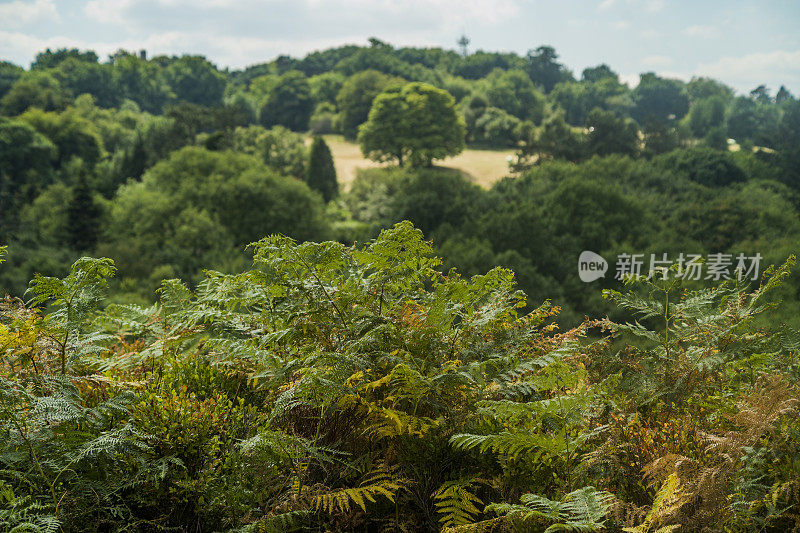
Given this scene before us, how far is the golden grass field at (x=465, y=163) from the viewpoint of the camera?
174 feet

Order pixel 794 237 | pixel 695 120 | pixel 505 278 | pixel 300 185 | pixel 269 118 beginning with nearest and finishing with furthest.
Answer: pixel 505 278, pixel 794 237, pixel 300 185, pixel 695 120, pixel 269 118

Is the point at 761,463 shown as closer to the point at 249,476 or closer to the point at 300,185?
the point at 249,476

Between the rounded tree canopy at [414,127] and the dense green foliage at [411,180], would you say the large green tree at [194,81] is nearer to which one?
the dense green foliage at [411,180]

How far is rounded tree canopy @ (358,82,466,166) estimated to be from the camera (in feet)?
186

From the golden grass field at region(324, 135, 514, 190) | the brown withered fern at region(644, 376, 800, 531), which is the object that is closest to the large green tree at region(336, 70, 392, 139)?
the golden grass field at region(324, 135, 514, 190)

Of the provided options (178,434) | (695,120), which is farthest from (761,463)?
(695,120)

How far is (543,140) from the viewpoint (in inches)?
1905

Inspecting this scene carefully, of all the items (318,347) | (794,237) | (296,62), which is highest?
(296,62)

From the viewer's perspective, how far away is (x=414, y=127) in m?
57.5

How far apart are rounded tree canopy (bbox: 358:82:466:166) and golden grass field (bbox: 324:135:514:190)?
1993mm

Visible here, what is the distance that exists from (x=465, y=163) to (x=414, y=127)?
6.33m

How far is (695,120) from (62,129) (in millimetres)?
59013

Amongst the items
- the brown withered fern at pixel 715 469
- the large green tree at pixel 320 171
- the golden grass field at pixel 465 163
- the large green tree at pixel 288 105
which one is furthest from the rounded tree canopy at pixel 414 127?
the brown withered fern at pixel 715 469

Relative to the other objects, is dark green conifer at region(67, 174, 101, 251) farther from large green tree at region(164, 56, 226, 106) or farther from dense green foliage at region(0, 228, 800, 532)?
large green tree at region(164, 56, 226, 106)
